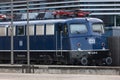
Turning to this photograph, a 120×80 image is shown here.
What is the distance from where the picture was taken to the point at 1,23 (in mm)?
37906

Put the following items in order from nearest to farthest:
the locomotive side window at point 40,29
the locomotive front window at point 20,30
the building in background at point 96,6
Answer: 1. the locomotive side window at point 40,29
2. the locomotive front window at point 20,30
3. the building in background at point 96,6

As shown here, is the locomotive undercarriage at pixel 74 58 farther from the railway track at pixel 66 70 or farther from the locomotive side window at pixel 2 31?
the railway track at pixel 66 70

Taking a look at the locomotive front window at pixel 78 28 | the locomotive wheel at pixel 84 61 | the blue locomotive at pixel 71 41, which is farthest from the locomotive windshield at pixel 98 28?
the locomotive wheel at pixel 84 61

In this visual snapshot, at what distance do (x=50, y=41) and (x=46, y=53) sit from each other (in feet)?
2.88

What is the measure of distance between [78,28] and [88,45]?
1.24 metres

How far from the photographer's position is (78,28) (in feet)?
111

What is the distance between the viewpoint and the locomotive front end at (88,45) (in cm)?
3325

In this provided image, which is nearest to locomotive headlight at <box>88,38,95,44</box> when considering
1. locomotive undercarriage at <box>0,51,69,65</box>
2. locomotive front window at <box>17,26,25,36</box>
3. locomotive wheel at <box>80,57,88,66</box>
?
locomotive wheel at <box>80,57,88,66</box>

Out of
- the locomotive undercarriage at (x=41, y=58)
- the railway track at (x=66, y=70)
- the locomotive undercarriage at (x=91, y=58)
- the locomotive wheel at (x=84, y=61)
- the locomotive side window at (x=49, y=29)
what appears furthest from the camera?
the locomotive side window at (x=49, y=29)

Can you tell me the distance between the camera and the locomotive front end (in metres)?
33.2

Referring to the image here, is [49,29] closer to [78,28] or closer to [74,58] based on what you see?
[78,28]

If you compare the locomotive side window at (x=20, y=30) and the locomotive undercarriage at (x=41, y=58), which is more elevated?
the locomotive side window at (x=20, y=30)

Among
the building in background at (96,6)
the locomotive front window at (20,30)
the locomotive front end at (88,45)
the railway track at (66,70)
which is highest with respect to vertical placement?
the building in background at (96,6)

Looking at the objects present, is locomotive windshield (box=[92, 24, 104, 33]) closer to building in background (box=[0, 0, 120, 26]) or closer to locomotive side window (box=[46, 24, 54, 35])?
locomotive side window (box=[46, 24, 54, 35])
